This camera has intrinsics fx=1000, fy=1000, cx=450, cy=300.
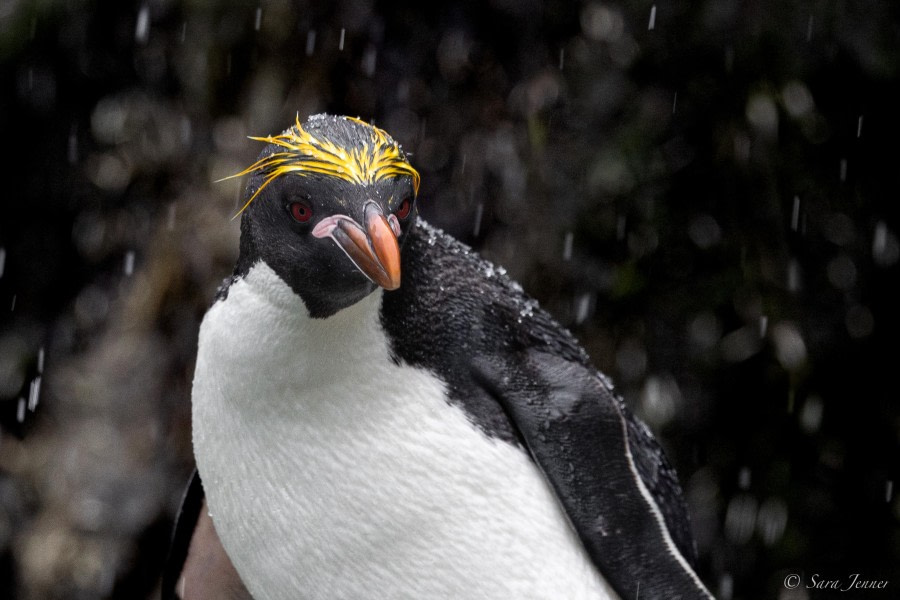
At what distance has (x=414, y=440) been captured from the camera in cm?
97

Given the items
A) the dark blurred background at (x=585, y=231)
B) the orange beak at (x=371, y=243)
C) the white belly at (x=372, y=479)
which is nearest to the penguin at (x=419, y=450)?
the white belly at (x=372, y=479)

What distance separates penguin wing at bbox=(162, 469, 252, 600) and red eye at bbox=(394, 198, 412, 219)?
524 mm

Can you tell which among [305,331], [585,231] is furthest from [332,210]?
[585,231]

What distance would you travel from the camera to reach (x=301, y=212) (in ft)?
2.78

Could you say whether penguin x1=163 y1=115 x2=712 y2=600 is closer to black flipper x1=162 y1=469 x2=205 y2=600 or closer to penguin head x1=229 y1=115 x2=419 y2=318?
penguin head x1=229 y1=115 x2=419 y2=318

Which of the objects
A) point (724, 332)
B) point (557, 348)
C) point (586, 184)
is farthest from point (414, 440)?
point (724, 332)

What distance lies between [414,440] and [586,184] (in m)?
1.12

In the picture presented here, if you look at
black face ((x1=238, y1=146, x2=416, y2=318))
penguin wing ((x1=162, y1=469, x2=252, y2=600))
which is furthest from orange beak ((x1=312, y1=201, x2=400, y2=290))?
penguin wing ((x1=162, y1=469, x2=252, y2=600))

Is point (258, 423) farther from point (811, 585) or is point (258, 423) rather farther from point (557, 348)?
point (811, 585)

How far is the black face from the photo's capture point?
80 centimetres

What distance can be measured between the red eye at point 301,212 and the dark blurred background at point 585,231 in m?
1.20

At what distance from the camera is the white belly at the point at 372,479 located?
95 centimetres

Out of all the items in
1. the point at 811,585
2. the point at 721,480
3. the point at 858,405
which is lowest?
the point at 811,585

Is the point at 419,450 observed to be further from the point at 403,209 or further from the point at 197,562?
the point at 197,562
